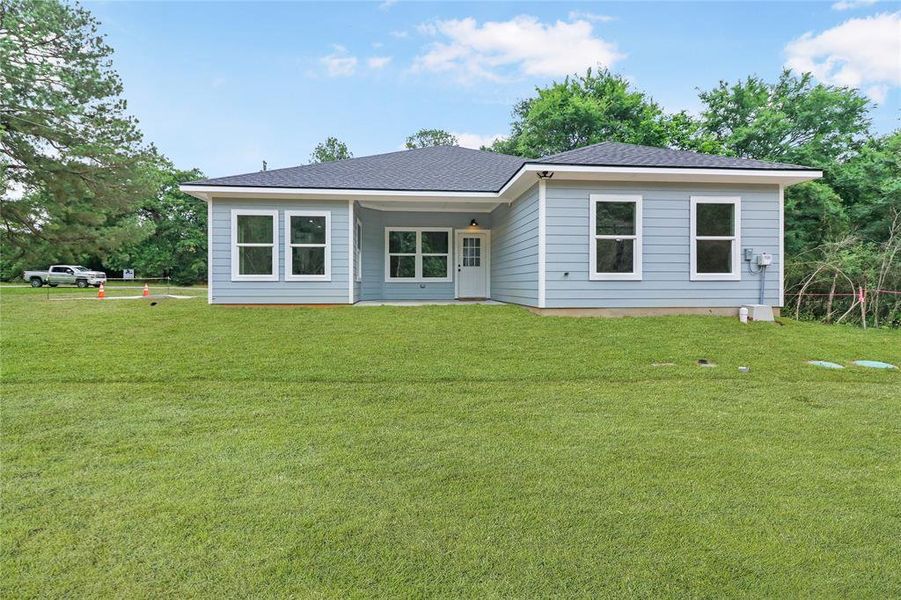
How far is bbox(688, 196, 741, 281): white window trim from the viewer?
8727mm

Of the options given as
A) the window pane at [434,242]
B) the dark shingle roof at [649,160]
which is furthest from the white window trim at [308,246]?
the dark shingle roof at [649,160]

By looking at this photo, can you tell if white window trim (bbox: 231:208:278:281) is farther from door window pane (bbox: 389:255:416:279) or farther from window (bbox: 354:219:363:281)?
door window pane (bbox: 389:255:416:279)

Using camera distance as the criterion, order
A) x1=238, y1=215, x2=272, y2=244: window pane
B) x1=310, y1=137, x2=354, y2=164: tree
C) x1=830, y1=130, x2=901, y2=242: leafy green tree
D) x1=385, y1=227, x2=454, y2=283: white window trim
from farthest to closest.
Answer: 1. x1=310, y1=137, x2=354, y2=164: tree
2. x1=830, y1=130, x2=901, y2=242: leafy green tree
3. x1=385, y1=227, x2=454, y2=283: white window trim
4. x1=238, y1=215, x2=272, y2=244: window pane

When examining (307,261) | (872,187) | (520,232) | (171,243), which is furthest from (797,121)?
(171,243)

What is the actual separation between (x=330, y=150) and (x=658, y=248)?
38127 millimetres

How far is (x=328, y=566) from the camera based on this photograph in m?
1.86

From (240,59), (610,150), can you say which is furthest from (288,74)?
(610,150)

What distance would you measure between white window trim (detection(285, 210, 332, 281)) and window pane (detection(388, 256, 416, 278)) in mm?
2403

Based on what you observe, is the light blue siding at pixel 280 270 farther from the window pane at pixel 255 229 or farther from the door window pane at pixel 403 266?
the door window pane at pixel 403 266

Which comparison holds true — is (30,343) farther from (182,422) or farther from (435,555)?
(435,555)

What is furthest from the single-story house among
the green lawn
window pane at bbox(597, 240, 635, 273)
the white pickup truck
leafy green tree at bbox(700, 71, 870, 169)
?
the white pickup truck

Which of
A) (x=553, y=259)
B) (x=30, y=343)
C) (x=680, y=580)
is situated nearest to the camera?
(x=680, y=580)

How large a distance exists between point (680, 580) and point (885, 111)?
68.8ft

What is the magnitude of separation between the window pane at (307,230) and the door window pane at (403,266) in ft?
8.20
